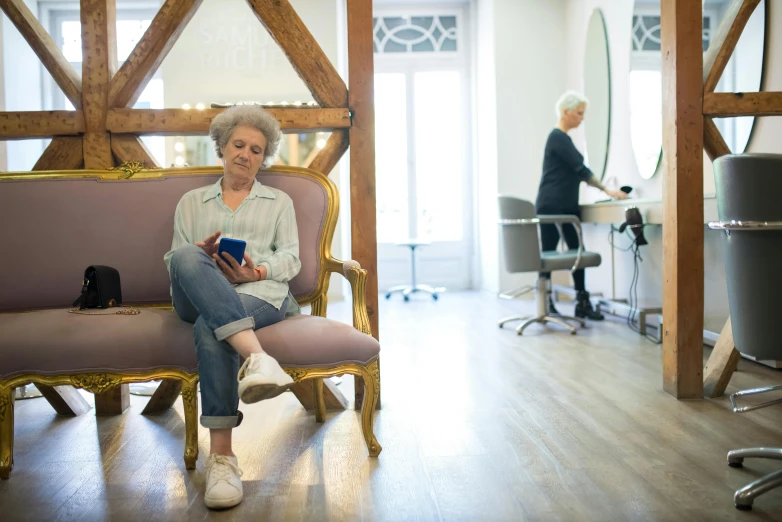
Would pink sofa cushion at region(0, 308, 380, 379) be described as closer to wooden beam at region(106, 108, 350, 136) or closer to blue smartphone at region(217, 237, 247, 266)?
blue smartphone at region(217, 237, 247, 266)

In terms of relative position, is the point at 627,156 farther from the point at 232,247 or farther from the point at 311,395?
the point at 232,247

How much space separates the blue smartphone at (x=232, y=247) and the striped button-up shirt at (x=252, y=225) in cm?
15

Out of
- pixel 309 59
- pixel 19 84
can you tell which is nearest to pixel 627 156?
pixel 309 59

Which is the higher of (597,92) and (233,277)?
(597,92)

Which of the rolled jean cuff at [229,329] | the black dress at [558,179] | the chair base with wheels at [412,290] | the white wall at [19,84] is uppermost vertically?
the white wall at [19,84]

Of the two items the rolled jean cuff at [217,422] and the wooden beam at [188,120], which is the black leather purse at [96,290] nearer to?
the rolled jean cuff at [217,422]

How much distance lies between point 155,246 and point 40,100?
608cm

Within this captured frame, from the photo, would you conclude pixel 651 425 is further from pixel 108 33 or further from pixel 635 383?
pixel 108 33

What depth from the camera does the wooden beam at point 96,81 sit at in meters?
2.99

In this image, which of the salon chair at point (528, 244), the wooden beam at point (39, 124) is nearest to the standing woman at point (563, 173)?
the salon chair at point (528, 244)

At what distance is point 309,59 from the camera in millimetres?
3018

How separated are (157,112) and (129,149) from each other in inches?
7.9

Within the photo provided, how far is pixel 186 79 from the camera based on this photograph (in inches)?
287

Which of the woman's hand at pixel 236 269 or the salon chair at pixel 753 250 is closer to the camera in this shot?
the salon chair at pixel 753 250
